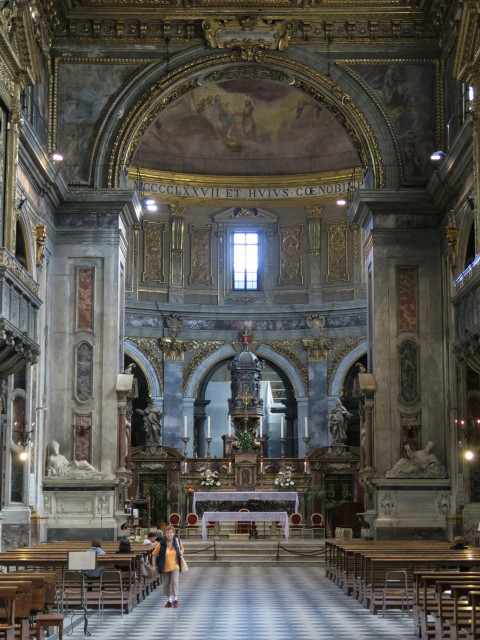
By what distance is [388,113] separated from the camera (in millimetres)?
29891

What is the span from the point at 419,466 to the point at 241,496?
20.8 ft

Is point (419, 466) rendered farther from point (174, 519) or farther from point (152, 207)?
point (152, 207)

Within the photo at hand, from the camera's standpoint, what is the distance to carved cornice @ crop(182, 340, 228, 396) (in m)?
41.0

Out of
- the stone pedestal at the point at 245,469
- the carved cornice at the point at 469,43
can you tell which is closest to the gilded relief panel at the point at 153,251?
the stone pedestal at the point at 245,469

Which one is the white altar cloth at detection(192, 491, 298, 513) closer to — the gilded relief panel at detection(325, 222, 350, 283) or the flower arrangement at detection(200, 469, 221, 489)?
the flower arrangement at detection(200, 469, 221, 489)

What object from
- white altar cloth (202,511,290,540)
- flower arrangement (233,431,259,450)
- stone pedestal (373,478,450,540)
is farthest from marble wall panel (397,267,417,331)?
flower arrangement (233,431,259,450)

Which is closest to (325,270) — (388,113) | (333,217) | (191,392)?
(333,217)

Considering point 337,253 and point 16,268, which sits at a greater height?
point 337,253

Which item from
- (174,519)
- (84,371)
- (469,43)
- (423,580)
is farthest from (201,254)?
(423,580)

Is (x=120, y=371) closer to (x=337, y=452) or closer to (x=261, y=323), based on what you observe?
(x=337, y=452)

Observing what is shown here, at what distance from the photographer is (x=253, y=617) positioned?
1734 centimetres

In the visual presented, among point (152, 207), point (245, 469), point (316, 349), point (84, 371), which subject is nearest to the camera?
point (84, 371)

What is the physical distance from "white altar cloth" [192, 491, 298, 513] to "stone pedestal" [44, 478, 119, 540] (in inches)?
194

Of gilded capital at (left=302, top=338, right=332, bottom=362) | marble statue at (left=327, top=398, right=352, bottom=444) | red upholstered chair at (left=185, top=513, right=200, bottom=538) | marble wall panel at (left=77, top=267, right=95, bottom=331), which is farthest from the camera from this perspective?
gilded capital at (left=302, top=338, right=332, bottom=362)
